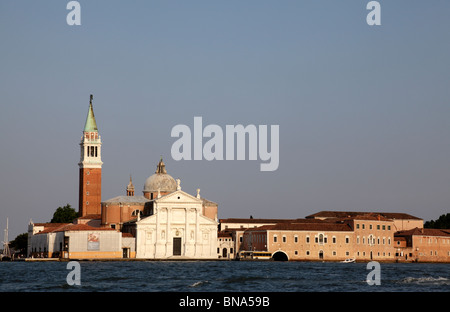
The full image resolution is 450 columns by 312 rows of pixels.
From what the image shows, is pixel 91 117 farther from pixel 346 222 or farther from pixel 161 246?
pixel 346 222

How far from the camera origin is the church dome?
98.0 metres

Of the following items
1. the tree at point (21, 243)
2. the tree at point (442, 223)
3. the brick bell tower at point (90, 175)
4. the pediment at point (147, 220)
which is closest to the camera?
the pediment at point (147, 220)

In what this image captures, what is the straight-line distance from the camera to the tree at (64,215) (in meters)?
108

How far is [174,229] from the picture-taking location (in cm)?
8750

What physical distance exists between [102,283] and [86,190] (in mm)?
60045

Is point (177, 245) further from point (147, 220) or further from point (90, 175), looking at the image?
point (90, 175)

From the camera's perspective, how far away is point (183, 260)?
85.2 meters

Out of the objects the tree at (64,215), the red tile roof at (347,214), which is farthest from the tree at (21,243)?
the red tile roof at (347,214)

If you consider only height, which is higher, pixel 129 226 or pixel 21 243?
pixel 129 226

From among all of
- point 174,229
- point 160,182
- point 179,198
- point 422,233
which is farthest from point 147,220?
point 422,233

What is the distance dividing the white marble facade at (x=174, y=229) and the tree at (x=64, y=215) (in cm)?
2331

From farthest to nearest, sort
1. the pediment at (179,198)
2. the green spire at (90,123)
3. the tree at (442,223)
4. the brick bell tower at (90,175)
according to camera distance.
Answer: the tree at (442,223) → the green spire at (90,123) → the brick bell tower at (90,175) → the pediment at (179,198)

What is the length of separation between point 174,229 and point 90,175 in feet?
50.2

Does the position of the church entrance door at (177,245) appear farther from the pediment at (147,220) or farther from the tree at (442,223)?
the tree at (442,223)
